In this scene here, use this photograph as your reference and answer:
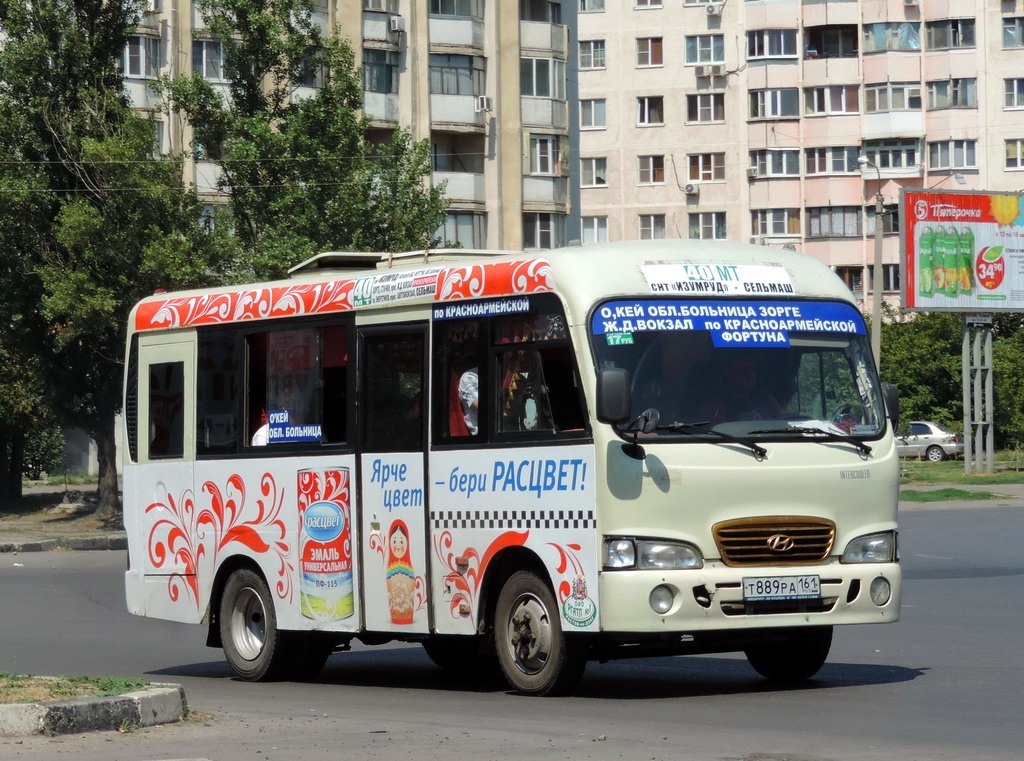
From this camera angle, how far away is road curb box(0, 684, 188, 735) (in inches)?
352

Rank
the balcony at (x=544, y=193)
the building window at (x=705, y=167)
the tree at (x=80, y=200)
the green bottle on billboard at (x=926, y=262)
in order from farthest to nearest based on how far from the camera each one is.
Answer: the building window at (x=705, y=167)
the balcony at (x=544, y=193)
the green bottle on billboard at (x=926, y=262)
the tree at (x=80, y=200)

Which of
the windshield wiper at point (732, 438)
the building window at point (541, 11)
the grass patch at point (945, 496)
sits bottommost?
the grass patch at point (945, 496)

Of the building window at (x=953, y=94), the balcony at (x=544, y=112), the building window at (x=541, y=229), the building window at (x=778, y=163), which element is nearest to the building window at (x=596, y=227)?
the building window at (x=778, y=163)

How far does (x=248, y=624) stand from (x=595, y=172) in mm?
75947

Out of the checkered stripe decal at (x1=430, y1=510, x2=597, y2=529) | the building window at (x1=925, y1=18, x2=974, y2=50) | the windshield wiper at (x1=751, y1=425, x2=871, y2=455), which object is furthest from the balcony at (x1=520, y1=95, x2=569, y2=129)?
the windshield wiper at (x1=751, y1=425, x2=871, y2=455)

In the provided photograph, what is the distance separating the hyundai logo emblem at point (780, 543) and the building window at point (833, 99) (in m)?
77.0

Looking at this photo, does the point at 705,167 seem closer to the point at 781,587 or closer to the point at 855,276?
the point at 855,276

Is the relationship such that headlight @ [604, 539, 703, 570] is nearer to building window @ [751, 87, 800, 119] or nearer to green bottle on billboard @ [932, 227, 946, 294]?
green bottle on billboard @ [932, 227, 946, 294]

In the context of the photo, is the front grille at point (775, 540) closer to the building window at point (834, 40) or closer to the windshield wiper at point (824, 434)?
the windshield wiper at point (824, 434)

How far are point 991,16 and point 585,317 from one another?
3126 inches

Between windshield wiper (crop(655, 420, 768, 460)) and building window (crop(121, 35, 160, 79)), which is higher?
building window (crop(121, 35, 160, 79))

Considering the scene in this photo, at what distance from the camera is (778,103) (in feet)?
283

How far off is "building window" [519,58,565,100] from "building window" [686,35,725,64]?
1032 inches

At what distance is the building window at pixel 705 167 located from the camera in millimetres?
86500
